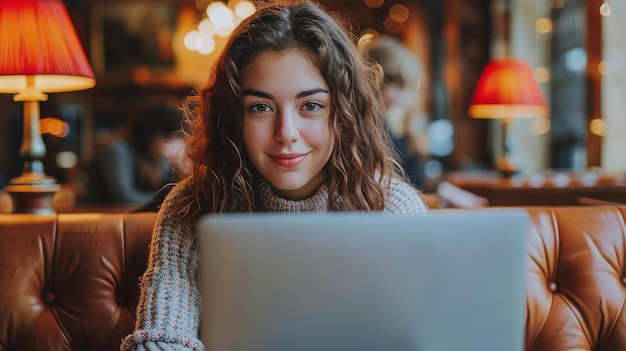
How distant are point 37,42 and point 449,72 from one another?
255 inches

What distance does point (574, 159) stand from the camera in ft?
18.3

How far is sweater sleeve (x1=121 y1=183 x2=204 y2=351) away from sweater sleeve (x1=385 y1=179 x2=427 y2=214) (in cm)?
44

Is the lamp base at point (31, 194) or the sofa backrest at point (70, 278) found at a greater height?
the lamp base at point (31, 194)

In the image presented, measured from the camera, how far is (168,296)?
1200 millimetres

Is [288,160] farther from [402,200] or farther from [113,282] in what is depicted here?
[113,282]

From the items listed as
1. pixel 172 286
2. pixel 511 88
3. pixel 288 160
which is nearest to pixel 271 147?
pixel 288 160

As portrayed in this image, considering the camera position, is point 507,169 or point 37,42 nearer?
point 37,42

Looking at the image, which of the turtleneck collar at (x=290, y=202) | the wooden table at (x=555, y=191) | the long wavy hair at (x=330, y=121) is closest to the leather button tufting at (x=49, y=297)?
the long wavy hair at (x=330, y=121)

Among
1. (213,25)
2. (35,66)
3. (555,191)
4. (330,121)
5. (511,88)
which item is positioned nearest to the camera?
(330,121)

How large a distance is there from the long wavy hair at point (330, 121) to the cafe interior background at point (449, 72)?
9.57 feet

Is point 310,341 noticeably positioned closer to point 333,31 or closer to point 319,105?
point 319,105

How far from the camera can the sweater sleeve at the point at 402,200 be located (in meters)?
1.44

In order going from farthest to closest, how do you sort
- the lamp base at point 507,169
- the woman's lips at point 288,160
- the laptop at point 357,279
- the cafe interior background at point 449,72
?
1. the cafe interior background at point 449,72
2. the lamp base at point 507,169
3. the woman's lips at point 288,160
4. the laptop at point 357,279

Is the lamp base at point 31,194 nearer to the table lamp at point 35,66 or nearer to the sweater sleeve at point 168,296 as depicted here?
Answer: the table lamp at point 35,66
